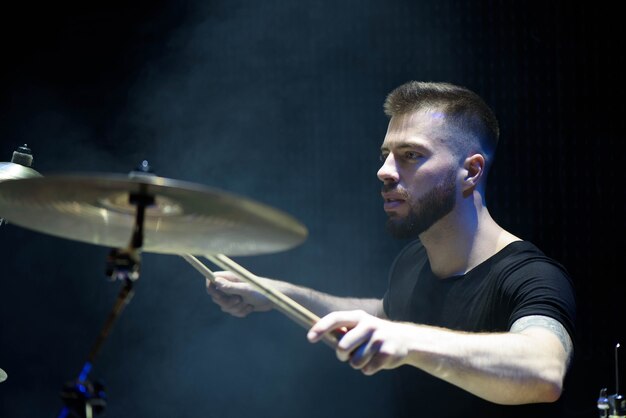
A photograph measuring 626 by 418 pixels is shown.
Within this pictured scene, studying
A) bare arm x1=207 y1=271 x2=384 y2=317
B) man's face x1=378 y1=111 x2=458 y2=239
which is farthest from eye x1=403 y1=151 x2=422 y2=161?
bare arm x1=207 y1=271 x2=384 y2=317

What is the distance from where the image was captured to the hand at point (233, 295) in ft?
6.24

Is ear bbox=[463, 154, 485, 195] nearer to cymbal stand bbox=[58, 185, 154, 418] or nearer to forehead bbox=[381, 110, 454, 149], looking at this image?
forehead bbox=[381, 110, 454, 149]

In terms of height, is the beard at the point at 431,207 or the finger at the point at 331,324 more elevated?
the beard at the point at 431,207

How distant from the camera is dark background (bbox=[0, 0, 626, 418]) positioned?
8.12ft

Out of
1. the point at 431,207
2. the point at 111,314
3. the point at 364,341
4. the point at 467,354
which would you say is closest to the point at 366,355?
the point at 364,341

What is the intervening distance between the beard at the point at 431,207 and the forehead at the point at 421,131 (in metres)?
0.11

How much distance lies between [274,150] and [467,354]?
176 centimetres

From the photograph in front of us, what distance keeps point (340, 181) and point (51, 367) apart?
4.83 feet

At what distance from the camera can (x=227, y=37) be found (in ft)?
9.79

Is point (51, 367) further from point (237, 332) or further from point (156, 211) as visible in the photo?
point (156, 211)

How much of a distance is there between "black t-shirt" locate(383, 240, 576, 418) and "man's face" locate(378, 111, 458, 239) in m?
0.20

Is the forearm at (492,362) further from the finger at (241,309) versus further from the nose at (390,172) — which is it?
the finger at (241,309)

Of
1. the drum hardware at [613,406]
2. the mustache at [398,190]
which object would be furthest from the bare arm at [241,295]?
the drum hardware at [613,406]

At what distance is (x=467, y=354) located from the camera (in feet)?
4.12
